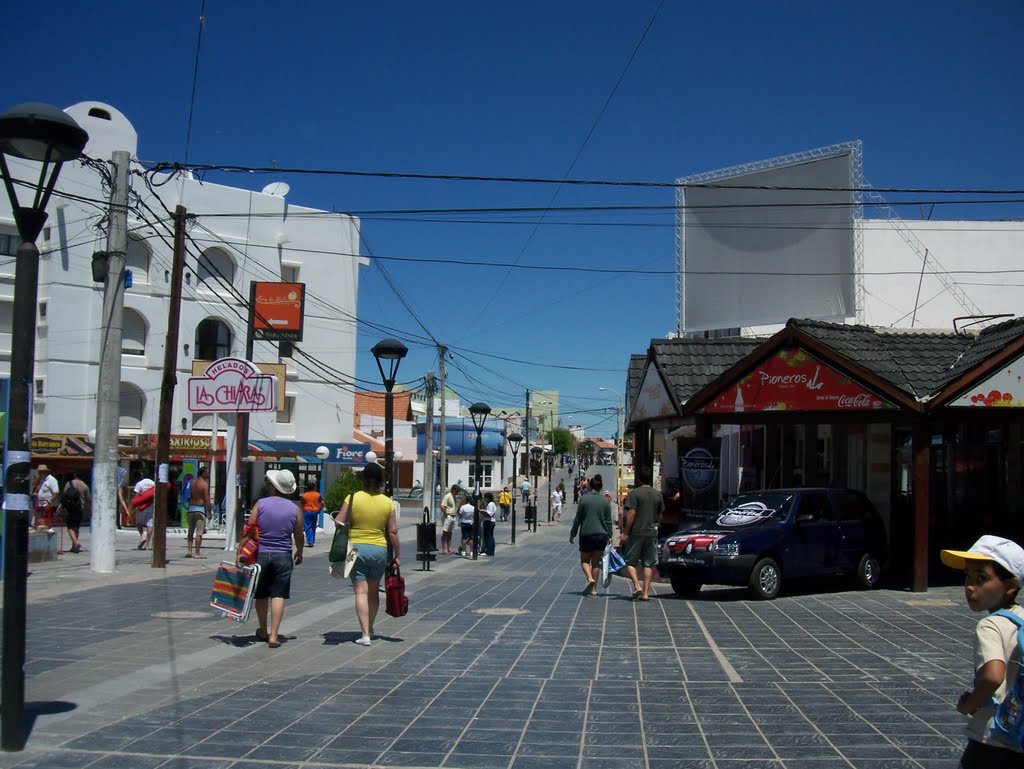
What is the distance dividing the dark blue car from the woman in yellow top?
19.3 feet

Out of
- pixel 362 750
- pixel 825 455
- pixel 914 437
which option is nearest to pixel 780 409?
pixel 914 437

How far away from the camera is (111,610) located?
1213cm

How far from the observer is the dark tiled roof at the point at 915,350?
14773 mm

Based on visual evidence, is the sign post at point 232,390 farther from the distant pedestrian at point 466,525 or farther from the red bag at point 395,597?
the red bag at point 395,597

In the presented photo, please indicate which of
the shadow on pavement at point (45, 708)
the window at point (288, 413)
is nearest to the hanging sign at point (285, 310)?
the window at point (288, 413)

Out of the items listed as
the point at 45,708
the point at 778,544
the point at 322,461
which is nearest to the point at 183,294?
the point at 322,461

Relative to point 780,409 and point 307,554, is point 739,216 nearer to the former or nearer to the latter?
point 780,409

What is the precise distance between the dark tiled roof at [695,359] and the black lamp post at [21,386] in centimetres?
1323

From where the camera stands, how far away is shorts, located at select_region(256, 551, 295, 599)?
9.54 m

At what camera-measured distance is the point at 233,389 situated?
65.4 feet

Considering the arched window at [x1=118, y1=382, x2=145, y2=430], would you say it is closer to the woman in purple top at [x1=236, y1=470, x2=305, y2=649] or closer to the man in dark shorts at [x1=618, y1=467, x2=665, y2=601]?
the man in dark shorts at [x1=618, y1=467, x2=665, y2=601]

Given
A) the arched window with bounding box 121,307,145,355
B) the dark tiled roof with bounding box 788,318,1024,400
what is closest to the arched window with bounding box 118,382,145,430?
the arched window with bounding box 121,307,145,355

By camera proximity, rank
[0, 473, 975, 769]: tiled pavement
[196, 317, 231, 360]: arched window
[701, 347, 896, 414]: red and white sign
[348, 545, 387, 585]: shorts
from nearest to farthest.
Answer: [0, 473, 975, 769]: tiled pavement
[348, 545, 387, 585]: shorts
[701, 347, 896, 414]: red and white sign
[196, 317, 231, 360]: arched window

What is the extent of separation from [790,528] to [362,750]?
9.82 metres
